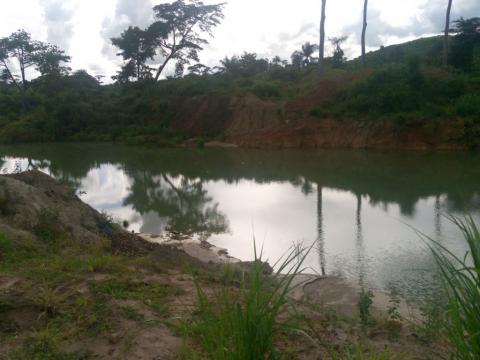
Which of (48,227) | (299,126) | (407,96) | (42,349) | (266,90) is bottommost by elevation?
(42,349)

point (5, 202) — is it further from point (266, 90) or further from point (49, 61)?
point (49, 61)

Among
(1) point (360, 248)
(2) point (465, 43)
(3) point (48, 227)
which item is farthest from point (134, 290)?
(2) point (465, 43)

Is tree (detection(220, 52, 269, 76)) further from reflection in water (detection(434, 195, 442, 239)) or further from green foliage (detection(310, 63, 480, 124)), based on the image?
reflection in water (detection(434, 195, 442, 239))

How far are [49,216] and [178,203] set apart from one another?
586cm

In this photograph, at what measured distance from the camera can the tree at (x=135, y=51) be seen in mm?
38312

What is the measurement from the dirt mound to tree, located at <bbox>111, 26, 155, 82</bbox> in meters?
31.9

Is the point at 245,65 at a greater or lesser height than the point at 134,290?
greater

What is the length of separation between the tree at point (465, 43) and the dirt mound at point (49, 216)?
27.4m

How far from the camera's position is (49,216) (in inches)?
252

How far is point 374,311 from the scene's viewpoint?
184 inches

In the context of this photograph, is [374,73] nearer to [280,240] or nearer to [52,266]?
[280,240]

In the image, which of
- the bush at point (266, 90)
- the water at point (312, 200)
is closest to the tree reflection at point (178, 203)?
the water at point (312, 200)

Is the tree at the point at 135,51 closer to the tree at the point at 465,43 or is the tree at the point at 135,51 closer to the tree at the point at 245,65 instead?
the tree at the point at 245,65

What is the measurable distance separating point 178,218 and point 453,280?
8.80 m
